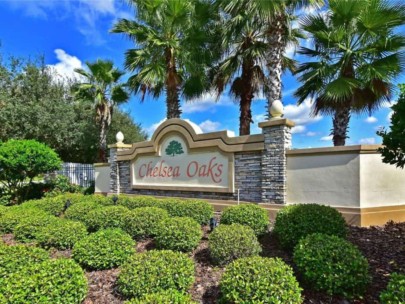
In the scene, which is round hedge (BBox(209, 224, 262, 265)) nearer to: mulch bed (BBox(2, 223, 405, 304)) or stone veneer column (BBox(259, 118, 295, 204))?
mulch bed (BBox(2, 223, 405, 304))

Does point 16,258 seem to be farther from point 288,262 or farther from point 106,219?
point 288,262

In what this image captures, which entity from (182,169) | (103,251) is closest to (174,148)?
(182,169)

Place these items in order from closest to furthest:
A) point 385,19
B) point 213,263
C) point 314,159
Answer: point 213,263 → point 314,159 → point 385,19

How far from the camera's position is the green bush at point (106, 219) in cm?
558

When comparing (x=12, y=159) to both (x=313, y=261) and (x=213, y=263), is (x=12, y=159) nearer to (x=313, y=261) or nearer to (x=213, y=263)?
(x=213, y=263)

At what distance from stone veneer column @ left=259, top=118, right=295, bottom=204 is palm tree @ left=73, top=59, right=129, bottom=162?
420 inches

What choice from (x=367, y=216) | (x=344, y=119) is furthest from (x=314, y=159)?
(x=344, y=119)

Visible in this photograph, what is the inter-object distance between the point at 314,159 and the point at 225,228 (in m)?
3.34

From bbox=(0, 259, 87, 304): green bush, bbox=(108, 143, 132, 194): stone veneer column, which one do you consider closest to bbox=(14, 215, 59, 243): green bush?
bbox=(0, 259, 87, 304): green bush

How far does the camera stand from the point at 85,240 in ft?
13.9


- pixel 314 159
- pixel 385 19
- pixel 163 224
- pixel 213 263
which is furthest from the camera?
pixel 385 19

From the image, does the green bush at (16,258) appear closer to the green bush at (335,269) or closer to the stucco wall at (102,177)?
the green bush at (335,269)

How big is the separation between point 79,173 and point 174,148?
33.3ft

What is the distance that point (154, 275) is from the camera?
320 cm
